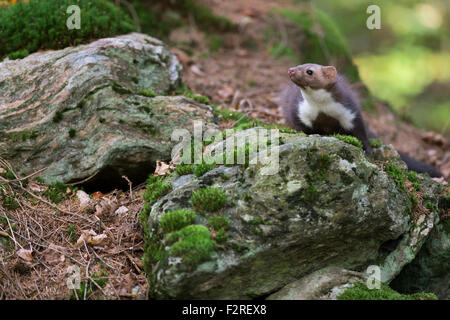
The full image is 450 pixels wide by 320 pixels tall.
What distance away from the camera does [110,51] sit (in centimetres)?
545

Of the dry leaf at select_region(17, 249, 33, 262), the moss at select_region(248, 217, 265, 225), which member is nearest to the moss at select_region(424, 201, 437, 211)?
the moss at select_region(248, 217, 265, 225)

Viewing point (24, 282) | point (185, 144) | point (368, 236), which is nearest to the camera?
point (24, 282)

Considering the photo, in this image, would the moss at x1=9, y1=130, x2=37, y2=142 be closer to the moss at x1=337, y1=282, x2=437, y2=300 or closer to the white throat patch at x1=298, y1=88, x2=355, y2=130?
the white throat patch at x1=298, y1=88, x2=355, y2=130

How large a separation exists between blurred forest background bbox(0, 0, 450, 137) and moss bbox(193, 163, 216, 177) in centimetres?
464

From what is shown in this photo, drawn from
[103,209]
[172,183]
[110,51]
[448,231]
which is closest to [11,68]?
[110,51]

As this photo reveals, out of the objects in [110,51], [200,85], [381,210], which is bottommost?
[381,210]

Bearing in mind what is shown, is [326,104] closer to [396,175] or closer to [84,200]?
[396,175]

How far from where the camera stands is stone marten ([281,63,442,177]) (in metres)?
4.94

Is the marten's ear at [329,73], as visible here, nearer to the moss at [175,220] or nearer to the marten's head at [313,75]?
the marten's head at [313,75]

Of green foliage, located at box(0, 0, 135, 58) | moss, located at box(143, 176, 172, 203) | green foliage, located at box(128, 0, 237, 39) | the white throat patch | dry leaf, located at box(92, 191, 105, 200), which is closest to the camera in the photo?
moss, located at box(143, 176, 172, 203)

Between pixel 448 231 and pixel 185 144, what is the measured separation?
3.09m

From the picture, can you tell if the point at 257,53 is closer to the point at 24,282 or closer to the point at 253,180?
the point at 253,180

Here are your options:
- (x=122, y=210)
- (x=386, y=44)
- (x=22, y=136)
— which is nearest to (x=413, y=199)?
(x=122, y=210)

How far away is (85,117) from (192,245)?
2.50m
